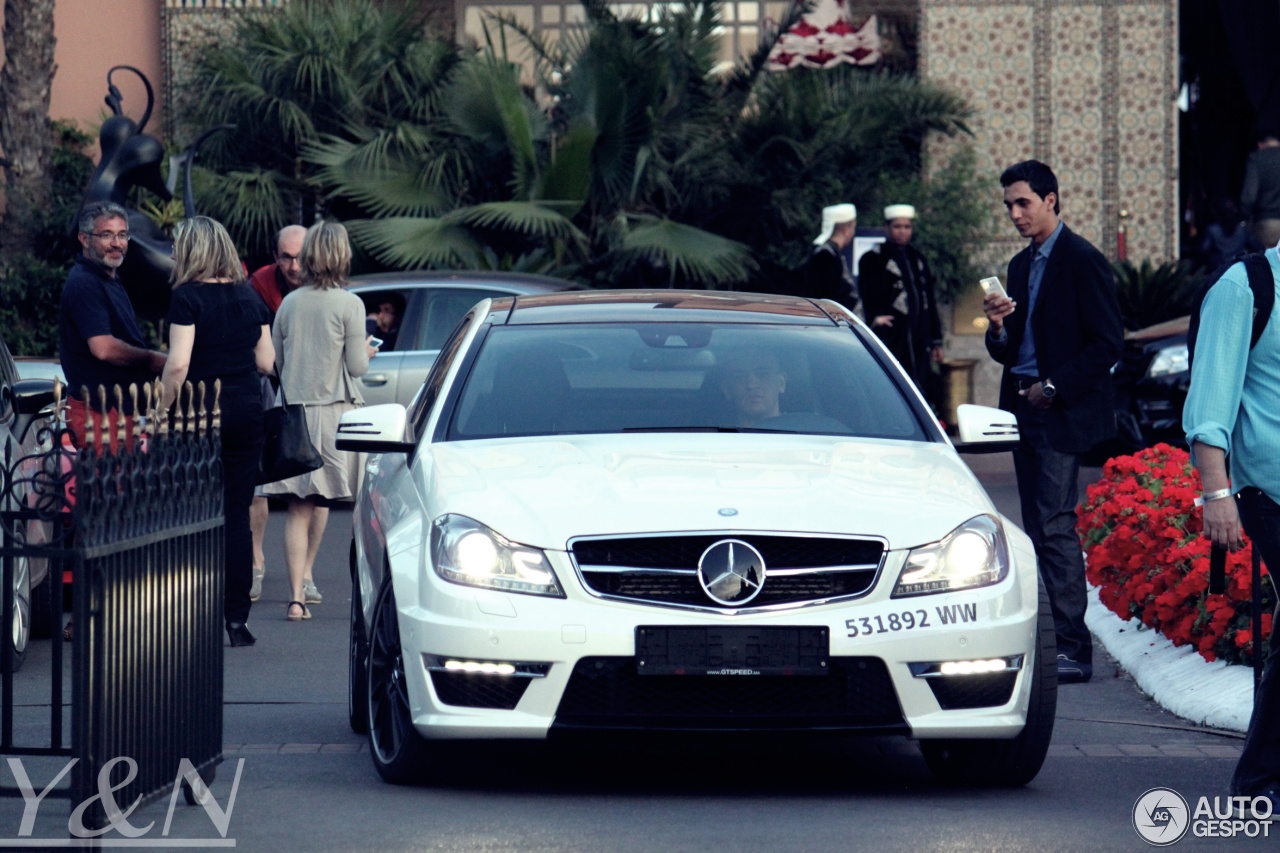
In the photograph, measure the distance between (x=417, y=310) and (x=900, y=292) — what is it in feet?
11.0

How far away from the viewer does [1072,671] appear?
8.31 m

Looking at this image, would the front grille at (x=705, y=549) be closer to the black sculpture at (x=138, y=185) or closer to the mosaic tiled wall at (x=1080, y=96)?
the black sculpture at (x=138, y=185)

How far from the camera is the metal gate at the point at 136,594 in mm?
4887

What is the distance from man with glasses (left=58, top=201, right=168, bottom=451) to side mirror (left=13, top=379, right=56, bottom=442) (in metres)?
0.14

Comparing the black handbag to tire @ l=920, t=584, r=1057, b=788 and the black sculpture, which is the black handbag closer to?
tire @ l=920, t=584, r=1057, b=788

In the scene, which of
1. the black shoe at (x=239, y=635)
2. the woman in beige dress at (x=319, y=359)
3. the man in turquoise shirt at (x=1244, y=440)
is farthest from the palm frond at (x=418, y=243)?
the man in turquoise shirt at (x=1244, y=440)

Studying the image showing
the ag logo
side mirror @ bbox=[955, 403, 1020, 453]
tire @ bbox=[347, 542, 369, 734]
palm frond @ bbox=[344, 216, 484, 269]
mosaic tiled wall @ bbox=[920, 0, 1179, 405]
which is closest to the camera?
the ag logo

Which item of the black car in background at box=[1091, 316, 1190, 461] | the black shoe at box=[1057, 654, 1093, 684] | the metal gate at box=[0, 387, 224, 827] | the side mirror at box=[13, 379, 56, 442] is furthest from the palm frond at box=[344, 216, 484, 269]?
the metal gate at box=[0, 387, 224, 827]

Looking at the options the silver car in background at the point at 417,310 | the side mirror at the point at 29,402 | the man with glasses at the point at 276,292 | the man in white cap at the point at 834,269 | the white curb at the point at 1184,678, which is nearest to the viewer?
the white curb at the point at 1184,678

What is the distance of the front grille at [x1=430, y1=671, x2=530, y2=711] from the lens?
224 inches

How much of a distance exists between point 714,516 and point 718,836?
835 mm

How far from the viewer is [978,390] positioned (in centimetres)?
2281

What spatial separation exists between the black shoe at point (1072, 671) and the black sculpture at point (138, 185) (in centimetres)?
978

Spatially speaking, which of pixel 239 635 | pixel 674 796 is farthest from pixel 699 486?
pixel 239 635
